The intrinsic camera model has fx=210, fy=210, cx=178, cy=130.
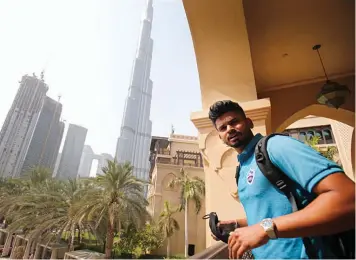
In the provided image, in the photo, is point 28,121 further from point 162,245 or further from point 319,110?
point 319,110

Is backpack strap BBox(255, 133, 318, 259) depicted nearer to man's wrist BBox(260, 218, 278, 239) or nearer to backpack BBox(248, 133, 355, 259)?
backpack BBox(248, 133, 355, 259)

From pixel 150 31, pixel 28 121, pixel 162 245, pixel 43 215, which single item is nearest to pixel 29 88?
pixel 28 121

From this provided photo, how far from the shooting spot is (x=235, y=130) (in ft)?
3.78

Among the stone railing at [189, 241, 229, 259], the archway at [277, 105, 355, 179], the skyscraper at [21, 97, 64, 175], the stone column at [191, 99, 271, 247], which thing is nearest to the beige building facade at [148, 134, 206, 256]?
the archway at [277, 105, 355, 179]

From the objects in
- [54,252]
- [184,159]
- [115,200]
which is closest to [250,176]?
[115,200]

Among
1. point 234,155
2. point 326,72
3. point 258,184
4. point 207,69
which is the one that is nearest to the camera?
point 258,184

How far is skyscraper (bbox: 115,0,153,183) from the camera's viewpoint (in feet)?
448

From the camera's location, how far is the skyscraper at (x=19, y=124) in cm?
3712

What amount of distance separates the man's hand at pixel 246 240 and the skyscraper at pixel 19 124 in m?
41.0

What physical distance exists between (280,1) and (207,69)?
125cm

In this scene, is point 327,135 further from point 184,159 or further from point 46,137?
point 46,137

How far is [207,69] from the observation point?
2.96 m

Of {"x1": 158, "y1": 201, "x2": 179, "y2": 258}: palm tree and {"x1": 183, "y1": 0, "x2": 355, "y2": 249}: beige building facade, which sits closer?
{"x1": 183, "y1": 0, "x2": 355, "y2": 249}: beige building facade

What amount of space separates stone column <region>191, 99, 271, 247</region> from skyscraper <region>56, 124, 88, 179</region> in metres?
93.0
